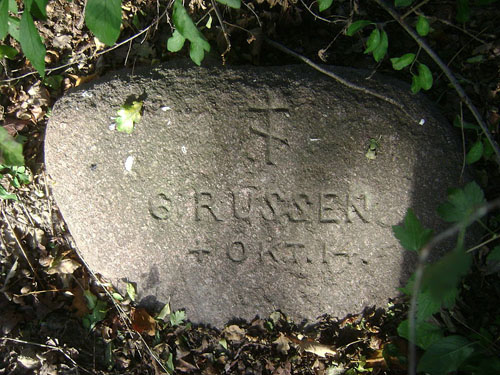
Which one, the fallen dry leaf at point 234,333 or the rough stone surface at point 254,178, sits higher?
the rough stone surface at point 254,178

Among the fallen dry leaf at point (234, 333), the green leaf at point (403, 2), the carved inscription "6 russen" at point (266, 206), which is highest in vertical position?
the green leaf at point (403, 2)

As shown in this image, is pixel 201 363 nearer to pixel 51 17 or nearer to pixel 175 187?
pixel 175 187

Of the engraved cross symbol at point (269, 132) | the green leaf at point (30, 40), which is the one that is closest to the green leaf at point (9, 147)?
the green leaf at point (30, 40)

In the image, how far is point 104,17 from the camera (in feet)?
4.39

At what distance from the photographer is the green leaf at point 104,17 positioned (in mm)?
1323

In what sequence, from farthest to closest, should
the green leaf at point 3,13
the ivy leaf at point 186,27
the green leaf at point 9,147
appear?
the ivy leaf at point 186,27 → the green leaf at point 3,13 → the green leaf at point 9,147

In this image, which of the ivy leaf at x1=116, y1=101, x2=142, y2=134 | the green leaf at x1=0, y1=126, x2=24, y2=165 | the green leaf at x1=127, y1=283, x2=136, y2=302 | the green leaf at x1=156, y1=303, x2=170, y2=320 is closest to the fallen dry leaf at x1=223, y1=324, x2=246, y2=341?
the green leaf at x1=156, y1=303, x2=170, y2=320

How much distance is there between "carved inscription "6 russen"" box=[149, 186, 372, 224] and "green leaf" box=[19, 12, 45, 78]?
0.90m

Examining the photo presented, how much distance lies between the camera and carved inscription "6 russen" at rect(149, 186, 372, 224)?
2125 millimetres

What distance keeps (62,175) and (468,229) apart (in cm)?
223

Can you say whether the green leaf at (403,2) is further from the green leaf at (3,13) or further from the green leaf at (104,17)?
the green leaf at (3,13)

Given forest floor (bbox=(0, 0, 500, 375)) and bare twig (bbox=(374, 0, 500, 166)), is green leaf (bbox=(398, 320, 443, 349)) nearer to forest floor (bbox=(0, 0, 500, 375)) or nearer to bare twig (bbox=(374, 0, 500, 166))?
forest floor (bbox=(0, 0, 500, 375))

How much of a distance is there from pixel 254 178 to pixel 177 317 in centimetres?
93

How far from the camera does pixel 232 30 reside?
93.7 inches
